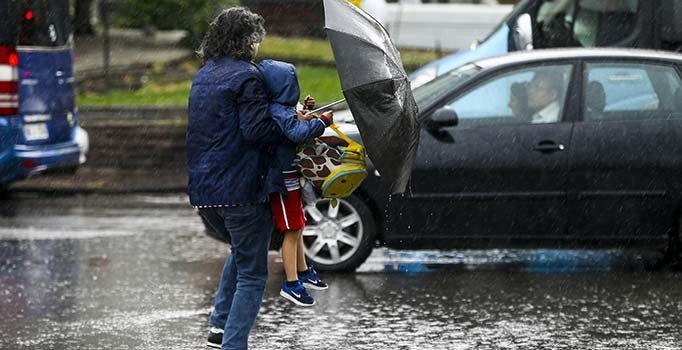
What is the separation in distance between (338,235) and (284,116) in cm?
346

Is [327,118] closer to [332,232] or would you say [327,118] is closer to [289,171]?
[289,171]

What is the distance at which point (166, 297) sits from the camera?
921 cm

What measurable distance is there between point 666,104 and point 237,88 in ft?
14.6

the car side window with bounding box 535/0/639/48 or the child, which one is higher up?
the child

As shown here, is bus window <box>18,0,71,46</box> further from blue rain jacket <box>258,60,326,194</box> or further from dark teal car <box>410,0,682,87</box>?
blue rain jacket <box>258,60,326,194</box>

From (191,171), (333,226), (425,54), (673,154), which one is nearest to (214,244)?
(333,226)

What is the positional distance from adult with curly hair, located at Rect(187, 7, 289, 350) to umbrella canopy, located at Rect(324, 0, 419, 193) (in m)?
0.38

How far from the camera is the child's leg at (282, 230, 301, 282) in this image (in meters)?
7.05

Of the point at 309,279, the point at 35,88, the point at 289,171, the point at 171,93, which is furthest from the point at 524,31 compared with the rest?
the point at 289,171

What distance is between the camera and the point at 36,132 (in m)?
13.8

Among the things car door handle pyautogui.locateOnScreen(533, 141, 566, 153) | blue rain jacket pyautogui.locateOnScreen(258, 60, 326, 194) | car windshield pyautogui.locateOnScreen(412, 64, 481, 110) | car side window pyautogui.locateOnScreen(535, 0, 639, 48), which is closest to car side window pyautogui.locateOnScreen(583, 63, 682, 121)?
car door handle pyautogui.locateOnScreen(533, 141, 566, 153)

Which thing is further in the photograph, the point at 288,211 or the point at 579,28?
the point at 579,28

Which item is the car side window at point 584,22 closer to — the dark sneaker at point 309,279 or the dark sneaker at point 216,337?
the dark sneaker at point 309,279

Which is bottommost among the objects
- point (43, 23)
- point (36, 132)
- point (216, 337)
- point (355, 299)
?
point (36, 132)
